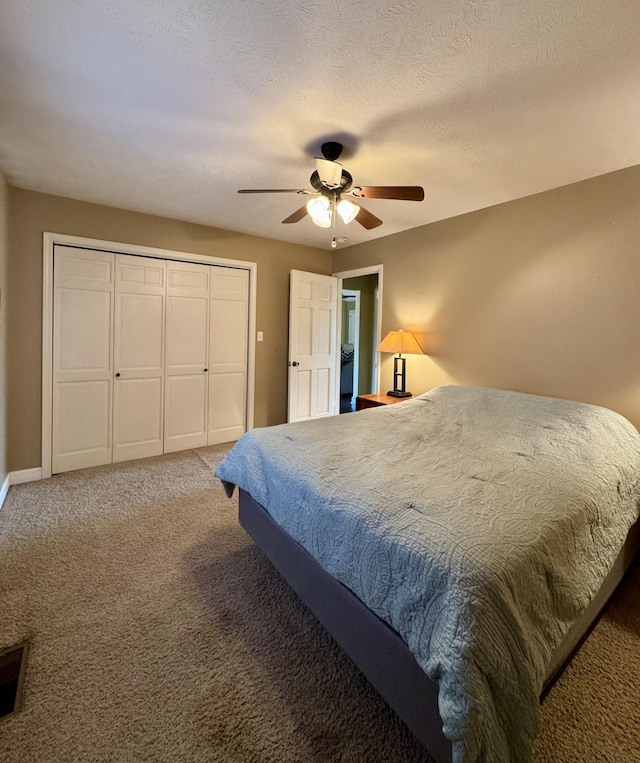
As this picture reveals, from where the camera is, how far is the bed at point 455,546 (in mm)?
900

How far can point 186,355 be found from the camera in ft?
12.5

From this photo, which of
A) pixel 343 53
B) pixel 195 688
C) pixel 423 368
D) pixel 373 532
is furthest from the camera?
pixel 423 368

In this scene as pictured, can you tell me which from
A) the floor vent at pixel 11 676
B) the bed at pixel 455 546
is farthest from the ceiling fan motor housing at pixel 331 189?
the floor vent at pixel 11 676

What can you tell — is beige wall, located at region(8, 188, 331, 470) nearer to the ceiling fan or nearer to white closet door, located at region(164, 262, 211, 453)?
white closet door, located at region(164, 262, 211, 453)

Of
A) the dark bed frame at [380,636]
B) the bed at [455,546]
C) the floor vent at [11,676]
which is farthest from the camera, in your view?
the floor vent at [11,676]

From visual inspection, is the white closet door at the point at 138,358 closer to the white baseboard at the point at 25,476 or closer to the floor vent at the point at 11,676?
the white baseboard at the point at 25,476

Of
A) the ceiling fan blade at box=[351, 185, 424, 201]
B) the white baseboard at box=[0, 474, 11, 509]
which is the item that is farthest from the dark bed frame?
the white baseboard at box=[0, 474, 11, 509]

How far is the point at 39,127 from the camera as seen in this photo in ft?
6.56

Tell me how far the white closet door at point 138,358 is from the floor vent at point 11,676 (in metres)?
2.18

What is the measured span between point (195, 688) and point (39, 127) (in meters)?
2.90

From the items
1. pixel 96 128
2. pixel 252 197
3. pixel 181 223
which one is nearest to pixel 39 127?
pixel 96 128

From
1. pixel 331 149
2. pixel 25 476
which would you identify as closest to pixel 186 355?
pixel 25 476

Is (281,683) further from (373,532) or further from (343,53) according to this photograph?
(343,53)

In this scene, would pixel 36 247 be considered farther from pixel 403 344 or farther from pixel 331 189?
pixel 403 344
